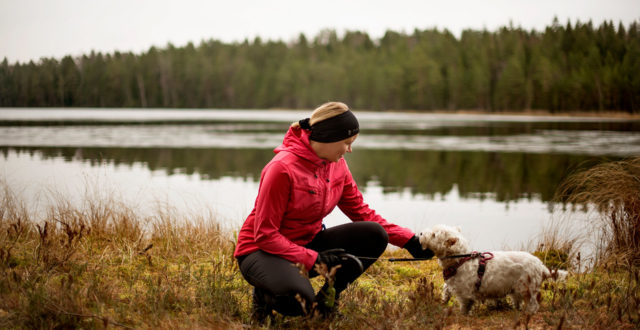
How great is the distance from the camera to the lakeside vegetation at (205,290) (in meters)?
3.24

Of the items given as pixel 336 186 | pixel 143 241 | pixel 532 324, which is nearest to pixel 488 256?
pixel 532 324

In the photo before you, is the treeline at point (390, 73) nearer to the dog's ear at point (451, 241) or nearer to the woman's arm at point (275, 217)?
the woman's arm at point (275, 217)

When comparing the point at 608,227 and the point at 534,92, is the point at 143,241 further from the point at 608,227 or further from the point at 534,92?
the point at 534,92

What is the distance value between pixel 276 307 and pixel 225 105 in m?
95.0

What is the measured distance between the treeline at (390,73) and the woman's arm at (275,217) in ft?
112

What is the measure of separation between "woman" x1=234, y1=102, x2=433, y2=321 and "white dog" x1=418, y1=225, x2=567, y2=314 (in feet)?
1.41

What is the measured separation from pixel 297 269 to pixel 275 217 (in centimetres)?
37

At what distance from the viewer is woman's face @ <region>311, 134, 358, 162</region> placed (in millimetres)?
3268

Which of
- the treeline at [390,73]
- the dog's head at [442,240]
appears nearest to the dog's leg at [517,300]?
the dog's head at [442,240]

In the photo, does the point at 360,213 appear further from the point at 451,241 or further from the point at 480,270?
the point at 480,270

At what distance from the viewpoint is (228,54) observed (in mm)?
102500

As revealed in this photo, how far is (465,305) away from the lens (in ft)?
12.6

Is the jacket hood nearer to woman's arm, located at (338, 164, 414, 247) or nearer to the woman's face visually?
the woman's face

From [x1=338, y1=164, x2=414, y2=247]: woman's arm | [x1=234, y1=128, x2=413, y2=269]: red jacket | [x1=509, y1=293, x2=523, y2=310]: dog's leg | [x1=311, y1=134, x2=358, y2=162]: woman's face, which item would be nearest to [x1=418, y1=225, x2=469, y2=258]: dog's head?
[x1=338, y1=164, x2=414, y2=247]: woman's arm
